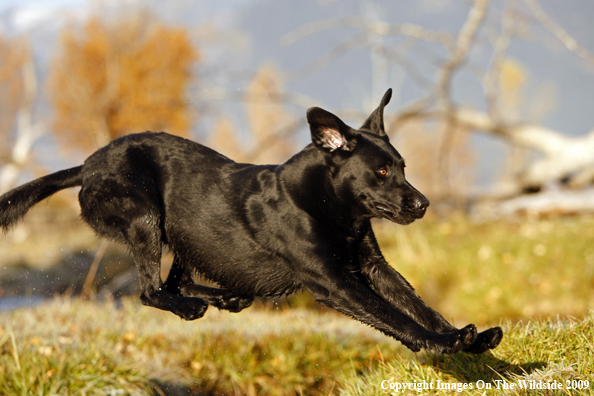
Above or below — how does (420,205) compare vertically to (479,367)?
A: above

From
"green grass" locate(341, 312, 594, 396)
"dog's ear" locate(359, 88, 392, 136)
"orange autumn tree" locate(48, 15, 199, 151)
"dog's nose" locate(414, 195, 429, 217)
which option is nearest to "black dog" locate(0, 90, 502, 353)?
"dog's nose" locate(414, 195, 429, 217)

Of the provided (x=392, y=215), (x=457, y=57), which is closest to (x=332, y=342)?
(x=392, y=215)

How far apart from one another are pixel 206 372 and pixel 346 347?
149 centimetres

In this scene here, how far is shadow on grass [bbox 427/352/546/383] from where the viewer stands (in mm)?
2969

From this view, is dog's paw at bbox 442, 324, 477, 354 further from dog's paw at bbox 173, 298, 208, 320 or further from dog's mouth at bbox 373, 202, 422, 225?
dog's paw at bbox 173, 298, 208, 320

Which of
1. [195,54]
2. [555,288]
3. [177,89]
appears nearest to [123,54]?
[177,89]

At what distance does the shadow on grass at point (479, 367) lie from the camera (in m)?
2.97

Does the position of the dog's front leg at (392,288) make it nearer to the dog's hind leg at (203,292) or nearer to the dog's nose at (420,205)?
the dog's nose at (420,205)

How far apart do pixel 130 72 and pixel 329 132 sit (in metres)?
21.6

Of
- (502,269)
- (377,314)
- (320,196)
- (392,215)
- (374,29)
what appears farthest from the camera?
(374,29)

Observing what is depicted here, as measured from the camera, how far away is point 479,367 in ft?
10.1

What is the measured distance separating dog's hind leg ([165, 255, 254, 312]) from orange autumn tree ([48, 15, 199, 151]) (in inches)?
727

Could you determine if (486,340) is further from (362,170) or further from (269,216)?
(269,216)

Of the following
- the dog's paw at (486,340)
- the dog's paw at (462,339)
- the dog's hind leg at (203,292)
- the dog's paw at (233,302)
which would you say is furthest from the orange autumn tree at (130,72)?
the dog's paw at (462,339)
